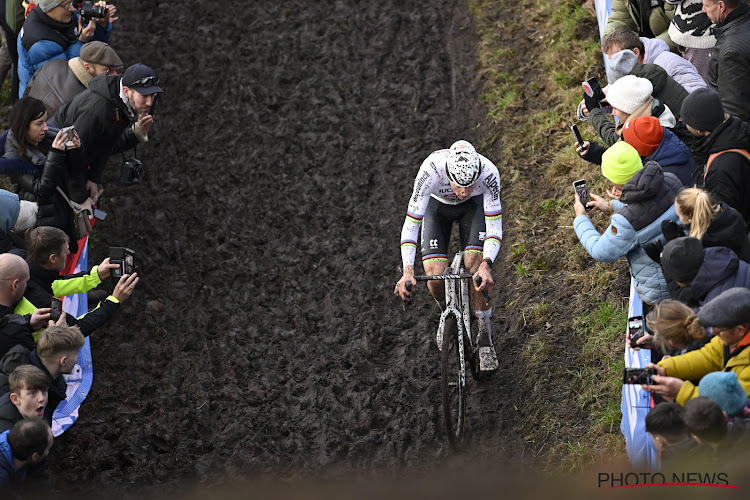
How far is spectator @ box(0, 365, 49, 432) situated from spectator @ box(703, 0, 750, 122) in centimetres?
600

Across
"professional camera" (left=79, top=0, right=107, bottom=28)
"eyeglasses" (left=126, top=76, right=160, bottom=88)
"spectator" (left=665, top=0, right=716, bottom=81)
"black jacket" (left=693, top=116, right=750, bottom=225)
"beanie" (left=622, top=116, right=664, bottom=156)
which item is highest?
"professional camera" (left=79, top=0, right=107, bottom=28)

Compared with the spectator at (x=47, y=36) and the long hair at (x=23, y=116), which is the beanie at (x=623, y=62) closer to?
the long hair at (x=23, y=116)

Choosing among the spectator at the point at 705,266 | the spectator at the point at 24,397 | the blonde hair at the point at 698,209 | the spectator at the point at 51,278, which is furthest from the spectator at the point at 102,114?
the spectator at the point at 705,266

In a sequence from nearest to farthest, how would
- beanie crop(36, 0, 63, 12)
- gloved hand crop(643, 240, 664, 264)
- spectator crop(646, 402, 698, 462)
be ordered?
spectator crop(646, 402, 698, 462)
gloved hand crop(643, 240, 664, 264)
beanie crop(36, 0, 63, 12)

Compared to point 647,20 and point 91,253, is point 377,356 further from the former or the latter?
point 647,20

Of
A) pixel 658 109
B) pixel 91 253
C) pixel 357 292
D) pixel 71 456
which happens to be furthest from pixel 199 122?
pixel 658 109

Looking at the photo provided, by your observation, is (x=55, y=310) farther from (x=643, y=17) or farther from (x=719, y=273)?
(x=643, y=17)

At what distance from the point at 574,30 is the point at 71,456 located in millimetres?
8581

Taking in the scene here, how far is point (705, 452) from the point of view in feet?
16.3

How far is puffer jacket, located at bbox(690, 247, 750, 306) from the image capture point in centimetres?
578

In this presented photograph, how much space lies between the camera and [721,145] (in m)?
6.79

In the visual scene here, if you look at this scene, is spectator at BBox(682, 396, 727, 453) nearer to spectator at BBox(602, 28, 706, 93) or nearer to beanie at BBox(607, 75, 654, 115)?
beanie at BBox(607, 75, 654, 115)

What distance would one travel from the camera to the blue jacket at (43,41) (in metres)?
9.66

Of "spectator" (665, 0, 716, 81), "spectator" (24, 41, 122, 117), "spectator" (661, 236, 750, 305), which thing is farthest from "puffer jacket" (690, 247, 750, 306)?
"spectator" (24, 41, 122, 117)
